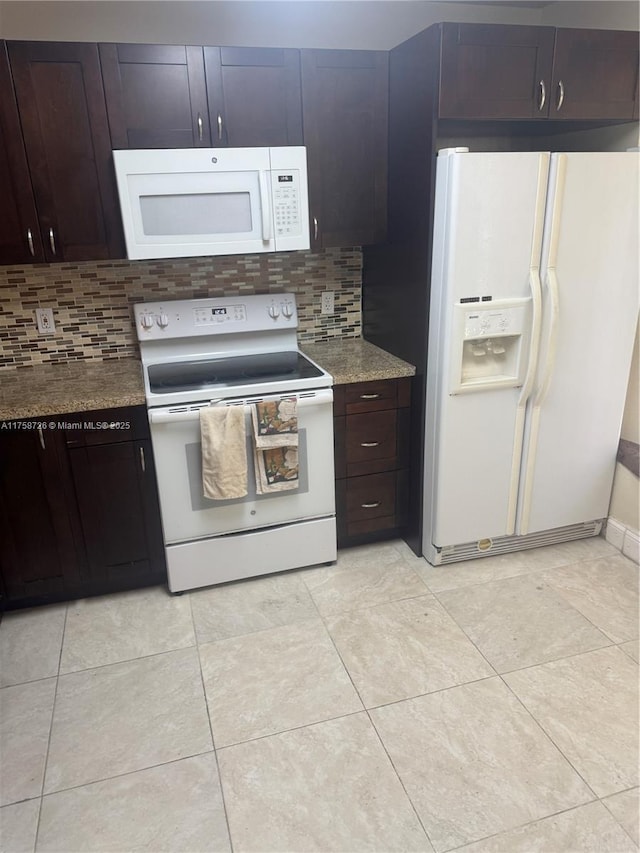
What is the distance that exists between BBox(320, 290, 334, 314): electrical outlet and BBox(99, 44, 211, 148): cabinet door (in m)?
0.92

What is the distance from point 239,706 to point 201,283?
178 centimetres

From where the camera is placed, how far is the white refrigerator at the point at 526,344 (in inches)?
83.2

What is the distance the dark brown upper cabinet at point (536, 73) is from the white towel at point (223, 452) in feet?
4.38

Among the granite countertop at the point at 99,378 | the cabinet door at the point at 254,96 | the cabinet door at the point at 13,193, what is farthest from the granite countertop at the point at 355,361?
the cabinet door at the point at 13,193

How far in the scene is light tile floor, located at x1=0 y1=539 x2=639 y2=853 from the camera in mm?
1525

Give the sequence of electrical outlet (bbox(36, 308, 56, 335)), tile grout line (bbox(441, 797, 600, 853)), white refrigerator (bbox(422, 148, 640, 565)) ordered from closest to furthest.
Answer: tile grout line (bbox(441, 797, 600, 853)) → white refrigerator (bbox(422, 148, 640, 565)) → electrical outlet (bbox(36, 308, 56, 335))

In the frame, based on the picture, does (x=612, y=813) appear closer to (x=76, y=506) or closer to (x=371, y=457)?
(x=371, y=457)

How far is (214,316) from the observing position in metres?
2.62

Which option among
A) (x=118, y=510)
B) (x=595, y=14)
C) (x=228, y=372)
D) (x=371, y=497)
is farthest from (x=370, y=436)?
(x=595, y=14)

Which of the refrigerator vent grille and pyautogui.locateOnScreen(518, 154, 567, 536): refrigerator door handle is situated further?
the refrigerator vent grille

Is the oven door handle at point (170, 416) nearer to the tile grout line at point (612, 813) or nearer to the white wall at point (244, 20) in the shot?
the white wall at point (244, 20)

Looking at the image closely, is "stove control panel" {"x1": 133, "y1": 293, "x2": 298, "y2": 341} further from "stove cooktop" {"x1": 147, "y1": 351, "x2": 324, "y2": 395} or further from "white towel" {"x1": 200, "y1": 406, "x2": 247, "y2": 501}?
"white towel" {"x1": 200, "y1": 406, "x2": 247, "y2": 501}

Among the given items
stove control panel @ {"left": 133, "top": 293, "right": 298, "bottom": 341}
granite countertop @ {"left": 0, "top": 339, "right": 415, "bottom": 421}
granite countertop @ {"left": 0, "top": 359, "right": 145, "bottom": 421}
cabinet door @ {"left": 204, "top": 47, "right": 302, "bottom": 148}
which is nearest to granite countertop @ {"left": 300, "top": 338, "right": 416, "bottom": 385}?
granite countertop @ {"left": 0, "top": 339, "right": 415, "bottom": 421}

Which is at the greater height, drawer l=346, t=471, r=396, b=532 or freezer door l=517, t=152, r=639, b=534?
freezer door l=517, t=152, r=639, b=534
